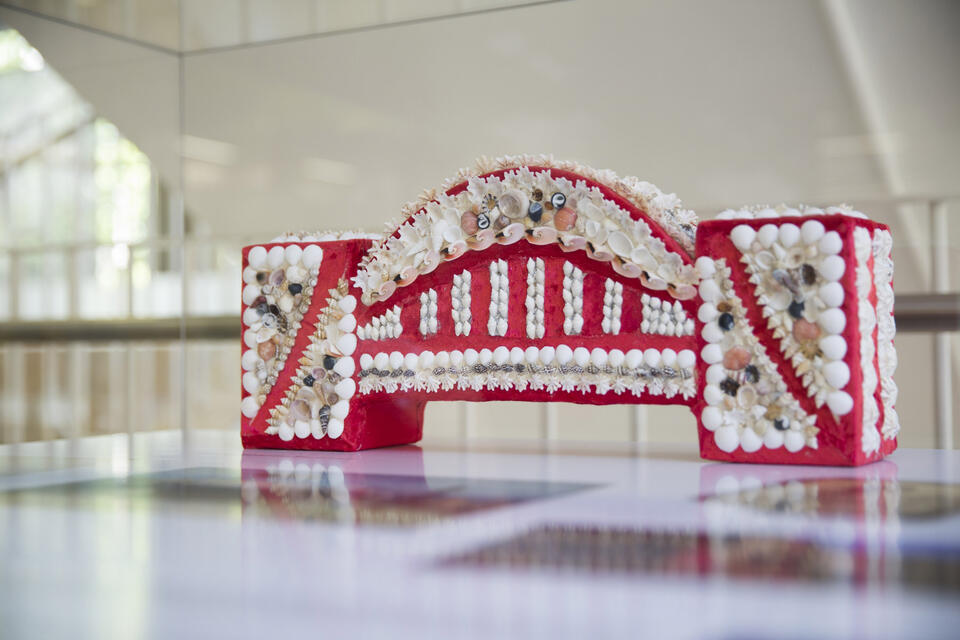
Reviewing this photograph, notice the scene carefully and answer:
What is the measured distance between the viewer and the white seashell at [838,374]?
1428mm

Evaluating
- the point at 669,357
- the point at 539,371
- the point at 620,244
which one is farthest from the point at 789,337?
the point at 539,371

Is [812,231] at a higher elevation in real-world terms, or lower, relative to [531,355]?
higher

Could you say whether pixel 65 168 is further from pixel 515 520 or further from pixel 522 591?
pixel 522 591

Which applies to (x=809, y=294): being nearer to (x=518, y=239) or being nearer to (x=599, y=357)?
(x=599, y=357)

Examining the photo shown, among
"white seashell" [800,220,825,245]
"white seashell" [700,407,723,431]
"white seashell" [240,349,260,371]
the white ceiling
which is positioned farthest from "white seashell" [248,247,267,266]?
the white ceiling

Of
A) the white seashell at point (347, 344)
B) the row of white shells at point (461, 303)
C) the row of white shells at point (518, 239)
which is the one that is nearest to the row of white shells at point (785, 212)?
the row of white shells at point (518, 239)

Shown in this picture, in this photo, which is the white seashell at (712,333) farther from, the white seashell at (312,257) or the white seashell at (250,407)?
the white seashell at (250,407)

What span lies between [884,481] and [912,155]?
6.36 feet

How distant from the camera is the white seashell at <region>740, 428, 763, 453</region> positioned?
1.52 meters

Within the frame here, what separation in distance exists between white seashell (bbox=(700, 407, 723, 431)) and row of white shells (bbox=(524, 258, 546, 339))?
28 centimetres

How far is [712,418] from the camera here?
1.53m

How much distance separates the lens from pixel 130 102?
3.71m

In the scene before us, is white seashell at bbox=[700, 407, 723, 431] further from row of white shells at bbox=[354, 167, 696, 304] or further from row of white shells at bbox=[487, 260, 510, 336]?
row of white shells at bbox=[487, 260, 510, 336]

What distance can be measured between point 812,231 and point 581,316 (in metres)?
0.37
